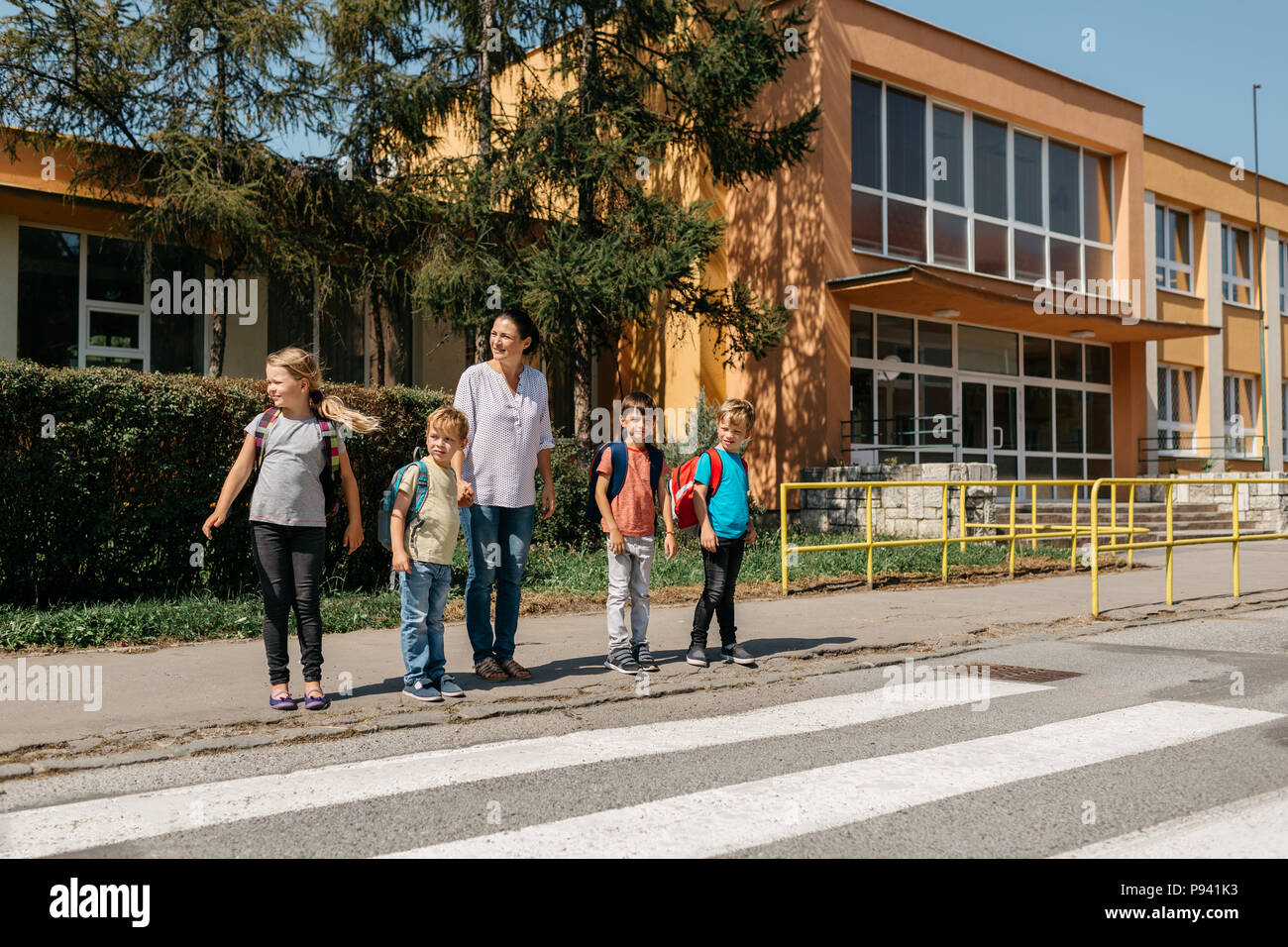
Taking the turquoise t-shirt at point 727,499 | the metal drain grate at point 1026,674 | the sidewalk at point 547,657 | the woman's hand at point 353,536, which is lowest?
the metal drain grate at point 1026,674

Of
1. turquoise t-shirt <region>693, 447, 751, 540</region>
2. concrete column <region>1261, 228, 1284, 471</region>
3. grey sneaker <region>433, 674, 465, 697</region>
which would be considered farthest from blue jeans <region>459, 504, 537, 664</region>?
concrete column <region>1261, 228, 1284, 471</region>

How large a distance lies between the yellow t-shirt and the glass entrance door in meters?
16.3

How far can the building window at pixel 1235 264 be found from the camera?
28.7 m

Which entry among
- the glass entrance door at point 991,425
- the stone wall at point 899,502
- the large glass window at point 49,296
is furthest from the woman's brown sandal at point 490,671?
the glass entrance door at point 991,425

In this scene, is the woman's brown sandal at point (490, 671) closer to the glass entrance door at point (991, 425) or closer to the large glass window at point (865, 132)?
the large glass window at point (865, 132)

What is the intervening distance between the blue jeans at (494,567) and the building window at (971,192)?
1423cm

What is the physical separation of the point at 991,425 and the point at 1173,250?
9586 millimetres

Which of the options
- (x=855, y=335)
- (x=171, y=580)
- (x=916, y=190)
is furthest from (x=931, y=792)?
(x=916, y=190)

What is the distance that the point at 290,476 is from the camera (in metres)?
5.61

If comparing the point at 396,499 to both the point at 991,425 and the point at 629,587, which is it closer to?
the point at 629,587

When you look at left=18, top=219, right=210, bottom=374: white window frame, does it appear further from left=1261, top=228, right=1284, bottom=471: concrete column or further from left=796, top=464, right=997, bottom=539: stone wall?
left=1261, top=228, right=1284, bottom=471: concrete column

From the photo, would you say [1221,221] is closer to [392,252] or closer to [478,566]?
[392,252]

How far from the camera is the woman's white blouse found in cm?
Answer: 634

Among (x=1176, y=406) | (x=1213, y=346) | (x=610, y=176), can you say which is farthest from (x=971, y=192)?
(x=1213, y=346)
